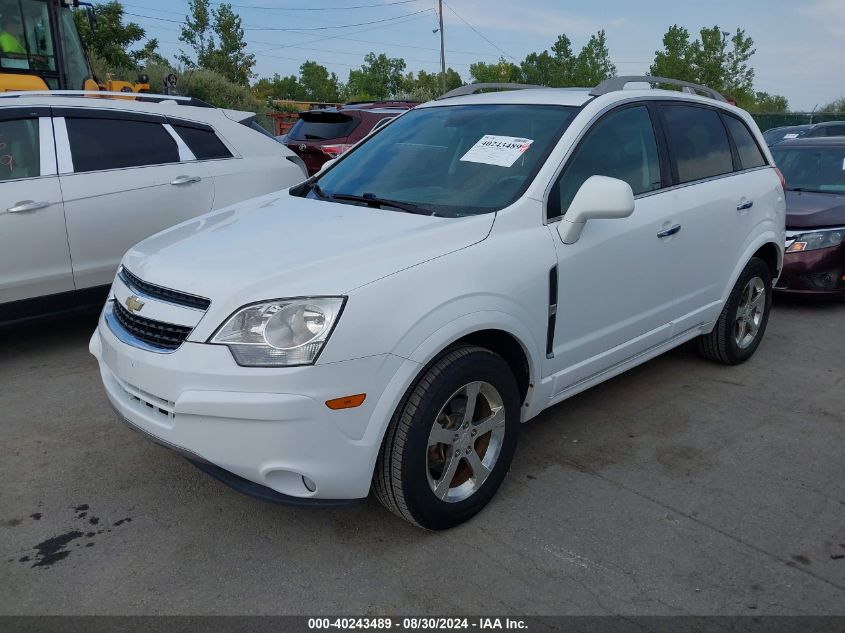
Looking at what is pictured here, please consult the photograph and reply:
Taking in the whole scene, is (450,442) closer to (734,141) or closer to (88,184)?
(734,141)

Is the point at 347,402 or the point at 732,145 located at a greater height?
the point at 732,145

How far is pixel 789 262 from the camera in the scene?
263 inches

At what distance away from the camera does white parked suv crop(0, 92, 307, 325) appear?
4855mm

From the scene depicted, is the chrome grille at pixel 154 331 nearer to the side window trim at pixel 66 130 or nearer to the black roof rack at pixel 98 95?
the side window trim at pixel 66 130

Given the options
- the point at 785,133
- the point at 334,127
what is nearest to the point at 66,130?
the point at 334,127

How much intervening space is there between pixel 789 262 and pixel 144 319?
571 cm

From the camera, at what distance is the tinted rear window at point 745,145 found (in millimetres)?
4945

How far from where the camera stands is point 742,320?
16.8 ft

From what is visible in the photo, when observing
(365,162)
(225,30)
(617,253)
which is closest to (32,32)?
(365,162)

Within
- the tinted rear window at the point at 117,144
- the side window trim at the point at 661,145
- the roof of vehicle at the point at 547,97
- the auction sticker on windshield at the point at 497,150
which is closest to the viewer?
the auction sticker on windshield at the point at 497,150

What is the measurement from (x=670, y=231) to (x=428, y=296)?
179cm

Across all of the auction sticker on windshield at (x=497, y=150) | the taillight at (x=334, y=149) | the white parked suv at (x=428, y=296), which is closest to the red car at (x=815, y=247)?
the white parked suv at (x=428, y=296)

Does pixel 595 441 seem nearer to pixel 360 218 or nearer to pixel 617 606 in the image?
pixel 617 606

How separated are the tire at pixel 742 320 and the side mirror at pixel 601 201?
6.46 ft
